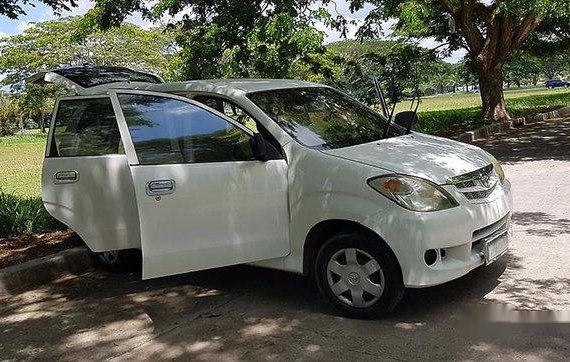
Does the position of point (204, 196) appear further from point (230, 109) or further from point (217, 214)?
point (230, 109)

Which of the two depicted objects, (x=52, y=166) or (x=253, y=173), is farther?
(x=52, y=166)

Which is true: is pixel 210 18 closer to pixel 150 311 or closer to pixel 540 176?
pixel 540 176

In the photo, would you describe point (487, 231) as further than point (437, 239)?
Yes

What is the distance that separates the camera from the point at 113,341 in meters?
3.95

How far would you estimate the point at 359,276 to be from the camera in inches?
155

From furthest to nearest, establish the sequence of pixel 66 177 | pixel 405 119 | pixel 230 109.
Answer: pixel 405 119
pixel 66 177
pixel 230 109

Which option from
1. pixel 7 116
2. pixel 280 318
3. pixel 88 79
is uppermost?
pixel 7 116

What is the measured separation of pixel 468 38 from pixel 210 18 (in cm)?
869

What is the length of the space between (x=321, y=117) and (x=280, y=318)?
160 centimetres

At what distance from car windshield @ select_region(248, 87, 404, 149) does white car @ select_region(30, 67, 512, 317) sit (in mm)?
16

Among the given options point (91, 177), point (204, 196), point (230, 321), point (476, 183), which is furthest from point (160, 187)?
point (476, 183)

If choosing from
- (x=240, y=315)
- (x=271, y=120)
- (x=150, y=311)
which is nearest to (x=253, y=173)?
(x=271, y=120)

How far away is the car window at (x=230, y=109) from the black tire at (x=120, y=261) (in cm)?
169

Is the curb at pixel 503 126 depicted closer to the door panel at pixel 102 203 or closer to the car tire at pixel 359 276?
the car tire at pixel 359 276
